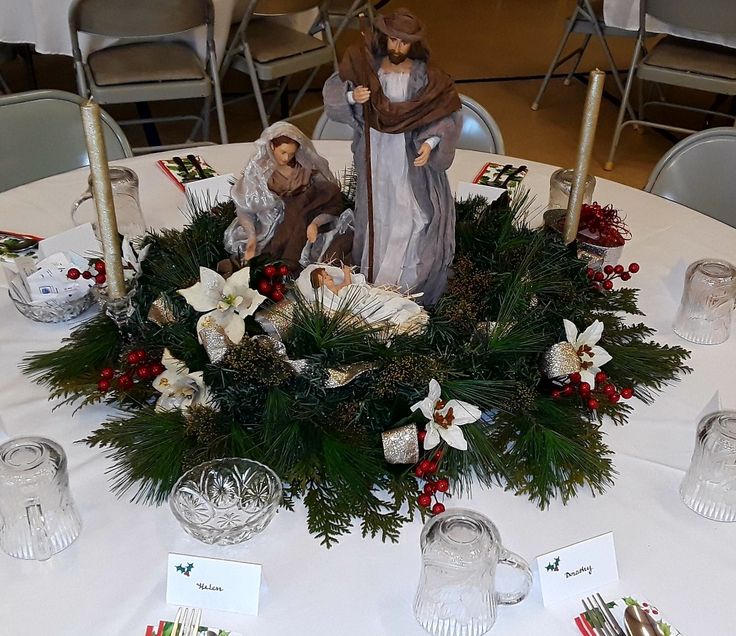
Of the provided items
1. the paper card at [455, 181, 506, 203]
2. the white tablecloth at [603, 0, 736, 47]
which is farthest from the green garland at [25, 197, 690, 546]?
the white tablecloth at [603, 0, 736, 47]

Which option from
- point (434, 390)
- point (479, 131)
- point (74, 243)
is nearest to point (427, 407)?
point (434, 390)

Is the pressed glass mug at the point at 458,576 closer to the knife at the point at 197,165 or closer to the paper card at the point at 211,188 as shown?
the paper card at the point at 211,188

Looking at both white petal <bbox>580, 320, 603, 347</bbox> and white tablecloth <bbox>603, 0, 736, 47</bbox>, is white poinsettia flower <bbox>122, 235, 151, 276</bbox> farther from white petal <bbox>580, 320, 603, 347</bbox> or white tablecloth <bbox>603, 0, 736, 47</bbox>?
white tablecloth <bbox>603, 0, 736, 47</bbox>

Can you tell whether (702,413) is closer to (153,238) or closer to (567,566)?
(567,566)

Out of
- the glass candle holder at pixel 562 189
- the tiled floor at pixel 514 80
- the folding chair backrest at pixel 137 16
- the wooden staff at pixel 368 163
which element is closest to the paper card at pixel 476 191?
the glass candle holder at pixel 562 189

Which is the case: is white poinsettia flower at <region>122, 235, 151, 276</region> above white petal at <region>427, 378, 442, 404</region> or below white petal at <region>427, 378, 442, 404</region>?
below

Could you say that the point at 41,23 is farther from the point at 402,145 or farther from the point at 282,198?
the point at 402,145

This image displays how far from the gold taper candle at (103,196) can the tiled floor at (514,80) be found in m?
2.51

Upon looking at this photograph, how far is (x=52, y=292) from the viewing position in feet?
4.36

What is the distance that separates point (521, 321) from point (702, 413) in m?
0.29

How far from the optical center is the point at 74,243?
4.74ft

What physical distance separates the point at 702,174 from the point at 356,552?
1.31 meters

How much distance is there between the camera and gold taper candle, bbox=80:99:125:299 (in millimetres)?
1021

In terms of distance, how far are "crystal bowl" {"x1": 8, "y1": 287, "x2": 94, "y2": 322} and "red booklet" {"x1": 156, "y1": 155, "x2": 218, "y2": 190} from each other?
0.49m
